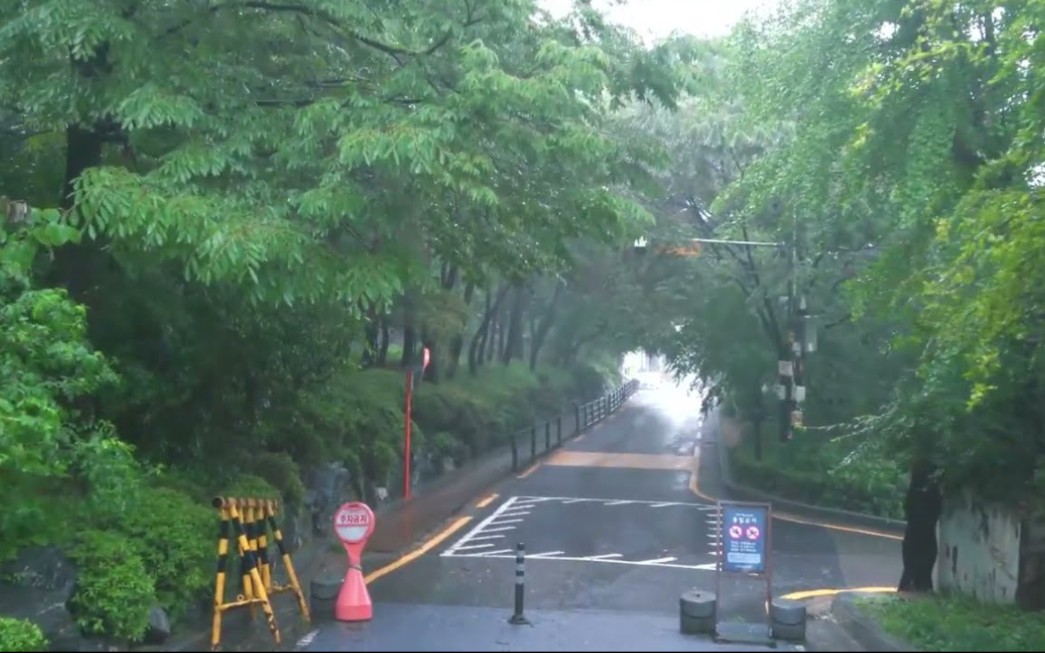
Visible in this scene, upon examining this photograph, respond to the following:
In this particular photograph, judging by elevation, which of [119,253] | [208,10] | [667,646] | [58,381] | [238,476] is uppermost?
[208,10]

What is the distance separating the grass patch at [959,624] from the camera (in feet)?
37.3

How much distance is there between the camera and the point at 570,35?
1586cm

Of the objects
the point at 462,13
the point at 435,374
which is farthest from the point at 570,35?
the point at 435,374

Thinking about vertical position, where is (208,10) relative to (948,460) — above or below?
above

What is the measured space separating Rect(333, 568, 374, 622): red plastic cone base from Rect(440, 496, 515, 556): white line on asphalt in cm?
672

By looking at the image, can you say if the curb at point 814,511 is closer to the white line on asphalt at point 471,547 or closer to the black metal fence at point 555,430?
the black metal fence at point 555,430

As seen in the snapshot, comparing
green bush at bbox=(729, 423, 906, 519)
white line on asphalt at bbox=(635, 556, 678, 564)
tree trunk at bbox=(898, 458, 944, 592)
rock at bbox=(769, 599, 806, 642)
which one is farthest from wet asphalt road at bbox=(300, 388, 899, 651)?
tree trunk at bbox=(898, 458, 944, 592)

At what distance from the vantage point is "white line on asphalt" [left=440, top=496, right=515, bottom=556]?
20.7m

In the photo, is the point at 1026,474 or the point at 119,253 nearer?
the point at 119,253

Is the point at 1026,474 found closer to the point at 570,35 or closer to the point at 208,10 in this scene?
the point at 570,35

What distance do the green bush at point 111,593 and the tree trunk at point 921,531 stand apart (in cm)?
960

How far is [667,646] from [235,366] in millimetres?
7730

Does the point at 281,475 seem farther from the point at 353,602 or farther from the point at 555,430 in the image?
the point at 555,430

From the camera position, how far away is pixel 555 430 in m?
47.9
